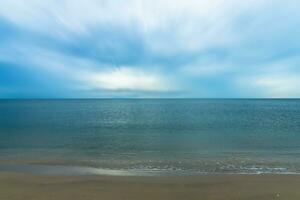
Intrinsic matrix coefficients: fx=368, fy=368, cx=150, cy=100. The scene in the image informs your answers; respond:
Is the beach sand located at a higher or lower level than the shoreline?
higher

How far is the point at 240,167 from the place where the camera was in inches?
840

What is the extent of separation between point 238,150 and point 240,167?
8.07m

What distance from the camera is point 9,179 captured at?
58.1ft

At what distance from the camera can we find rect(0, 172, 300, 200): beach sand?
14.1 m

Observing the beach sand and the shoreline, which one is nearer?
the beach sand

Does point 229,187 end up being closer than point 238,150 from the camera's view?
Yes

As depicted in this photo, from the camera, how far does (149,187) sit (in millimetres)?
15898

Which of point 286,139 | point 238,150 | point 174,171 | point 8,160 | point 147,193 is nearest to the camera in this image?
point 147,193

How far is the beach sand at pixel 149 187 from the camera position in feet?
46.4

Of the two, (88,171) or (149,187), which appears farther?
(88,171)

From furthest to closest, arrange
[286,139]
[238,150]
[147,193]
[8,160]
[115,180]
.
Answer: [286,139], [238,150], [8,160], [115,180], [147,193]

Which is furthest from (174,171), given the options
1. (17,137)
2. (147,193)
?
(17,137)

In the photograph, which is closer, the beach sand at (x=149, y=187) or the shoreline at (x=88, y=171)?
the beach sand at (x=149, y=187)

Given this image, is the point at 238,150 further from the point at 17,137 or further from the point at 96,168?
the point at 17,137
